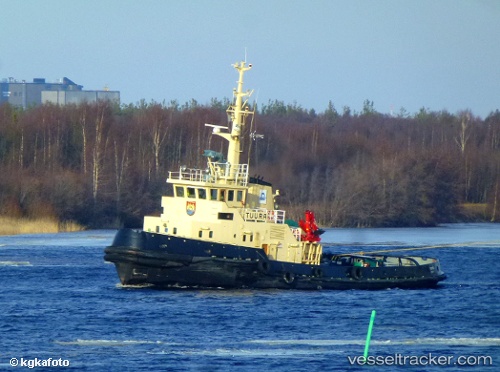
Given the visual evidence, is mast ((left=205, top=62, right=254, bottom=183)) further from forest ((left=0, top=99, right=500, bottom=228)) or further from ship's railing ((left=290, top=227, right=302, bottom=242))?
forest ((left=0, top=99, right=500, bottom=228))

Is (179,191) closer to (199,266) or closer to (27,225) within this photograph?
(199,266)

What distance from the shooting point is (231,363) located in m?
26.9

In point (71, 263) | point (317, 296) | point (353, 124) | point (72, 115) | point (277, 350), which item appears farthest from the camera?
point (353, 124)

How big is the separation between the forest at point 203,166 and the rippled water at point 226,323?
27.1 m

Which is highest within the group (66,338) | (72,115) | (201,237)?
(72,115)

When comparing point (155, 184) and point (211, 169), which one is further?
point (155, 184)

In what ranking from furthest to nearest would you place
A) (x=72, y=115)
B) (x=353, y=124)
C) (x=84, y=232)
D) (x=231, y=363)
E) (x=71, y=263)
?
(x=353, y=124)
(x=72, y=115)
(x=84, y=232)
(x=71, y=263)
(x=231, y=363)

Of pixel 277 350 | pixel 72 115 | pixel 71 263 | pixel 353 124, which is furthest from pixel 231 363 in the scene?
pixel 353 124

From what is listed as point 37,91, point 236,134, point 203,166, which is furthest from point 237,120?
point 37,91

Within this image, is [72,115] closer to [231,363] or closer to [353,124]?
[353,124]

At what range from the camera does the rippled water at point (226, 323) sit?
2764 centimetres

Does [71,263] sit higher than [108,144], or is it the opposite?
[108,144]

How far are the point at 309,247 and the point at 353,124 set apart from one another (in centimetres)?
7434

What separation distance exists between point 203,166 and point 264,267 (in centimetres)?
4680
